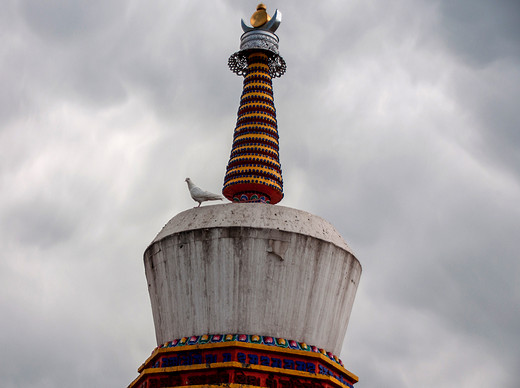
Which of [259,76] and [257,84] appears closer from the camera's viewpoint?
[257,84]

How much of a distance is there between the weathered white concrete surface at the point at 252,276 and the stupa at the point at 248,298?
2 centimetres

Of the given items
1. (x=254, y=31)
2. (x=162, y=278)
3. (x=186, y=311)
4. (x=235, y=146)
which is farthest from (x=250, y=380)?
(x=254, y=31)

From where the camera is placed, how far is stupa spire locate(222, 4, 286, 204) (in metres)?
16.2

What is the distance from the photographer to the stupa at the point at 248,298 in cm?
1203

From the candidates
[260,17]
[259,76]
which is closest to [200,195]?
[259,76]

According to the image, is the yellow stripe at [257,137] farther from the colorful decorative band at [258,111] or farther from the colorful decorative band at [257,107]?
the colorful decorative band at [257,107]

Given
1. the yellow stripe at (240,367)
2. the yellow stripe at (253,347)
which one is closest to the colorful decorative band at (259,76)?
the yellow stripe at (253,347)

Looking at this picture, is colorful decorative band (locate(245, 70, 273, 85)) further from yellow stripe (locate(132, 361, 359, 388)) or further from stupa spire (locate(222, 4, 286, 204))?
yellow stripe (locate(132, 361, 359, 388))

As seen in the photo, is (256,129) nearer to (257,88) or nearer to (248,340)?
(257,88)

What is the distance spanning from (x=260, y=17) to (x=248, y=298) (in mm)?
8753

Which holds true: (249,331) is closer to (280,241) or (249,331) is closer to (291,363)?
(291,363)

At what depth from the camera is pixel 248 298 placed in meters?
12.5

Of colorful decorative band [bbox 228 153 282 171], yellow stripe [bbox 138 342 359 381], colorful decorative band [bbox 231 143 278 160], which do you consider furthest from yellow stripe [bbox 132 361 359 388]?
colorful decorative band [bbox 231 143 278 160]

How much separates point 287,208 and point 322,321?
2240 millimetres
